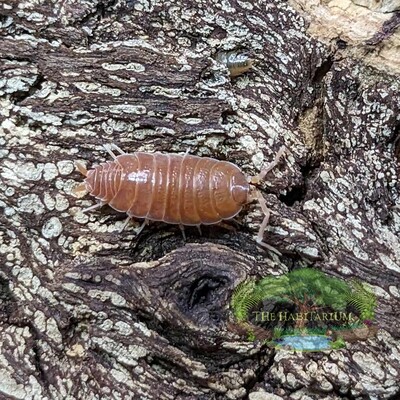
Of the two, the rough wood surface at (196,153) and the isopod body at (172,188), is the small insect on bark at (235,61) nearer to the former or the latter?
the rough wood surface at (196,153)

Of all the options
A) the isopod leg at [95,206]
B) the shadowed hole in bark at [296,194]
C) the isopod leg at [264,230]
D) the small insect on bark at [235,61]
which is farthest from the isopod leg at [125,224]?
the small insect on bark at [235,61]

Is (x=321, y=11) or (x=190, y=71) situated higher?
(x=321, y=11)

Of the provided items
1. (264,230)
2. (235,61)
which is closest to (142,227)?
(264,230)

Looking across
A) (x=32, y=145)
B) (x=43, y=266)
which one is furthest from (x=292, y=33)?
(x=43, y=266)

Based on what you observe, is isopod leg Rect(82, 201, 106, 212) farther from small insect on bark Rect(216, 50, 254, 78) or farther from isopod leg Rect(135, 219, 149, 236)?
small insect on bark Rect(216, 50, 254, 78)

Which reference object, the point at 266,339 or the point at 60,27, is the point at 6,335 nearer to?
the point at 266,339

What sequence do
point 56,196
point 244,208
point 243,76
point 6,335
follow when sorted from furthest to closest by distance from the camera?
point 243,76, point 244,208, point 56,196, point 6,335
